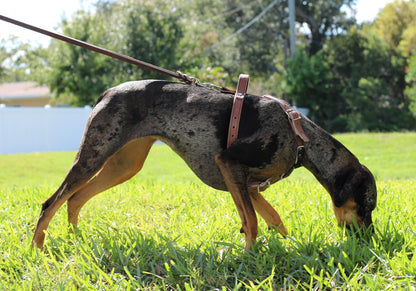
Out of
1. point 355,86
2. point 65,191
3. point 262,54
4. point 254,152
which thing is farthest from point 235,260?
point 262,54

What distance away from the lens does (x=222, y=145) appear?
138 inches

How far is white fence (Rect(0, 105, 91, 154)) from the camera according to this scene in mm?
15820

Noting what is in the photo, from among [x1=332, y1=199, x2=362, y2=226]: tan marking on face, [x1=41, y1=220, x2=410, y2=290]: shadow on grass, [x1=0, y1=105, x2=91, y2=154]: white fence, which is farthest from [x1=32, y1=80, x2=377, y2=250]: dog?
[x1=0, y1=105, x2=91, y2=154]: white fence

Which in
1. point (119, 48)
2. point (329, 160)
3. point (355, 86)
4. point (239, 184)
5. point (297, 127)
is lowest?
point (239, 184)

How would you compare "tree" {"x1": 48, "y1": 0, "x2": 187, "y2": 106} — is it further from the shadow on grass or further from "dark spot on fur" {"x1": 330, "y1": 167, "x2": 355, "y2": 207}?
"dark spot on fur" {"x1": 330, "y1": 167, "x2": 355, "y2": 207}

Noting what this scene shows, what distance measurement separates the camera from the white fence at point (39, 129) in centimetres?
1582

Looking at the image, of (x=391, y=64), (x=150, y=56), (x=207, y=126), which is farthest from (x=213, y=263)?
(x=391, y=64)

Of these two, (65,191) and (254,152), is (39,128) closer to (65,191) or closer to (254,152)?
(65,191)

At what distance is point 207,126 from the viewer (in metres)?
3.53

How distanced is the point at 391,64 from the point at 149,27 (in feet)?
43.5

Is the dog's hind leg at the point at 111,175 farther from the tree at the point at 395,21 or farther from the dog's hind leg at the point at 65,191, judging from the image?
the tree at the point at 395,21

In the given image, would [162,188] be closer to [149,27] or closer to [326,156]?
[326,156]

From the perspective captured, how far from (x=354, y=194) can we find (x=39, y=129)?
15325 mm

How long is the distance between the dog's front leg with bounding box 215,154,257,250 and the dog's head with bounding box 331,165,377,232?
2.40 ft
